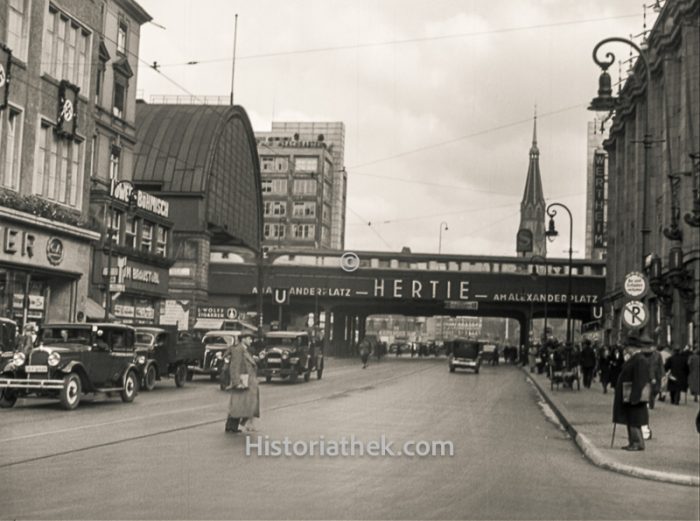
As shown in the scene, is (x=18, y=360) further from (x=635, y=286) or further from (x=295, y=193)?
(x=295, y=193)

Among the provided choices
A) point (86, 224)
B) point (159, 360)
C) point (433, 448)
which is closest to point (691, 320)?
point (159, 360)

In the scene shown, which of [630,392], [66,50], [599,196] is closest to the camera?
[630,392]

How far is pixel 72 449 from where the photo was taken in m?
11.7

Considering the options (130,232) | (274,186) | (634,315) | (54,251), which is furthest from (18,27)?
(274,186)

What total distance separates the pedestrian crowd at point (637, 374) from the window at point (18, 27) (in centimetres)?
2167

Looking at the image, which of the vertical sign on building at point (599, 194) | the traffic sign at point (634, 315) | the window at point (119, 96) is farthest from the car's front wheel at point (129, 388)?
the vertical sign on building at point (599, 194)

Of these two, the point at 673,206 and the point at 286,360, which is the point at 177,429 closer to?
the point at 286,360

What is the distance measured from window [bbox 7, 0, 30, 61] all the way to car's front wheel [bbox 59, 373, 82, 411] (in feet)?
54.4

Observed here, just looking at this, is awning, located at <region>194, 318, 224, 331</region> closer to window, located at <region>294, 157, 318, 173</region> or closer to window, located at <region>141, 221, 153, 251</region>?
window, located at <region>141, 221, 153, 251</region>

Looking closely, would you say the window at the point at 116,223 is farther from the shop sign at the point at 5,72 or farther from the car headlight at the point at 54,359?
the car headlight at the point at 54,359

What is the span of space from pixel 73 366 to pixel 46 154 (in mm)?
17511

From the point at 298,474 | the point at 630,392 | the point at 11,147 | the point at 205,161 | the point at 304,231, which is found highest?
the point at 304,231

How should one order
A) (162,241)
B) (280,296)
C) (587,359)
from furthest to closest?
(280,296), (162,241), (587,359)

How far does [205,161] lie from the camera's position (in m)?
70.3
